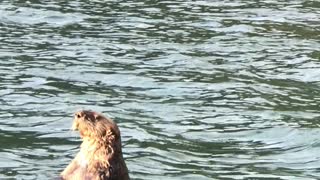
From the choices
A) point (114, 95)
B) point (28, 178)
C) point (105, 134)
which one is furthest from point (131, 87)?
point (105, 134)

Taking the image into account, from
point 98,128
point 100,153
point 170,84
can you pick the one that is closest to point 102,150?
point 100,153

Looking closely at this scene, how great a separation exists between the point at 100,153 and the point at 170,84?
4559 mm

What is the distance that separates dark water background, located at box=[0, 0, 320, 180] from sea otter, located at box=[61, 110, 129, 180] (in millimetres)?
1335

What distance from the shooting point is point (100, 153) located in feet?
21.2

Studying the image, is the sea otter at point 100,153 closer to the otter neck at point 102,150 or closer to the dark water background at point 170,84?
the otter neck at point 102,150

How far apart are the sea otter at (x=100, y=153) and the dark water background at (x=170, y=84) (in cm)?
134

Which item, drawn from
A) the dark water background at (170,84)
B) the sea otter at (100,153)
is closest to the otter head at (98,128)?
the sea otter at (100,153)

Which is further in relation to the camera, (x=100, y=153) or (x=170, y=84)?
(x=170, y=84)

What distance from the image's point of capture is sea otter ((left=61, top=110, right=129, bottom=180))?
21.0 ft

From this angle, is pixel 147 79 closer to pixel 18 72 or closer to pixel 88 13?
pixel 18 72

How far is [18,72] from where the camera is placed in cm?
1134

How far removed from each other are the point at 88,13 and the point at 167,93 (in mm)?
4892

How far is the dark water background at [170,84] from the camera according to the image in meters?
8.45

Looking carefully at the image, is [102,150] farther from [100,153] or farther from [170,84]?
[170,84]
